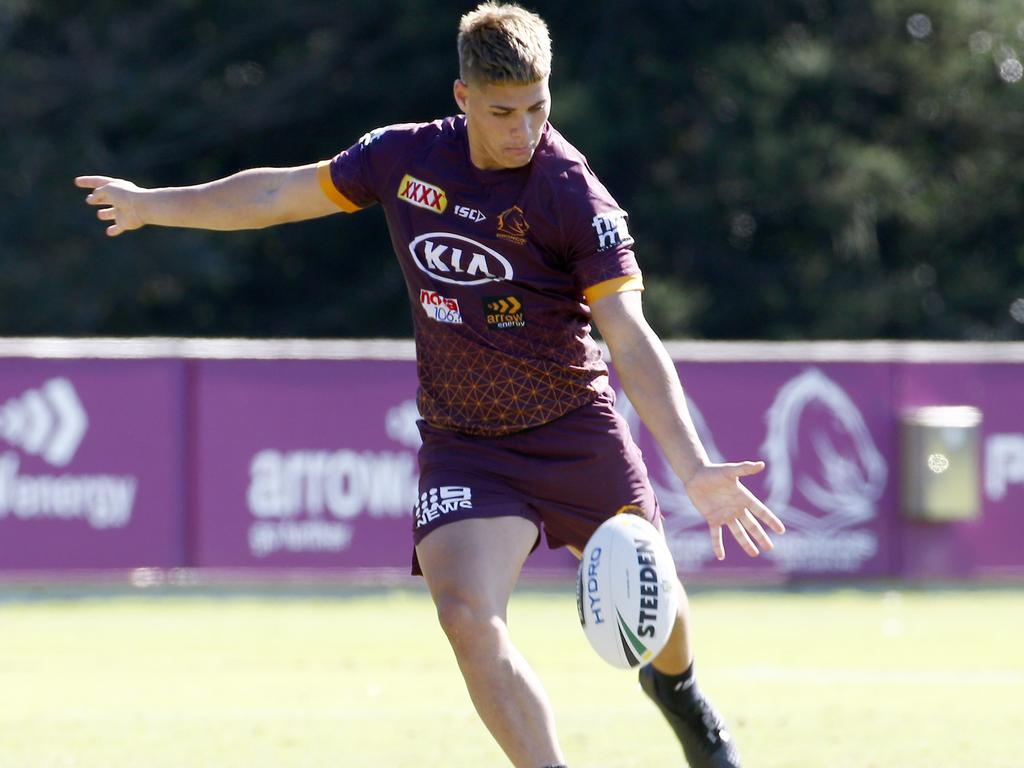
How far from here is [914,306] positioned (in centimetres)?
2864

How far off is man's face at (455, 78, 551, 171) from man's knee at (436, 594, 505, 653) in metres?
1.29

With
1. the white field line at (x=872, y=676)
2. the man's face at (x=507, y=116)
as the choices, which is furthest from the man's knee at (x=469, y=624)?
the white field line at (x=872, y=676)

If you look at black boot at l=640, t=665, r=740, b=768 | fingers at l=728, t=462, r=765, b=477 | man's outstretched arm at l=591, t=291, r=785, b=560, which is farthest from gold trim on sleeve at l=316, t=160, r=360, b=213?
black boot at l=640, t=665, r=740, b=768

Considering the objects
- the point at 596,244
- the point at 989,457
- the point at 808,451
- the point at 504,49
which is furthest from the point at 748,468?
the point at 989,457

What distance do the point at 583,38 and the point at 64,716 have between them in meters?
20.8

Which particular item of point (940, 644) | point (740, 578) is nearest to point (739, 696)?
point (940, 644)

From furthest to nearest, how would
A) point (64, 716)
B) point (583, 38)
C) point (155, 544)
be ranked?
point (583, 38), point (155, 544), point (64, 716)

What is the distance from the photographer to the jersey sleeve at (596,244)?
18.3 feet

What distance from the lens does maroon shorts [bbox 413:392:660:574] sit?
5.82 meters

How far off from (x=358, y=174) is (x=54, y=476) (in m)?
9.49

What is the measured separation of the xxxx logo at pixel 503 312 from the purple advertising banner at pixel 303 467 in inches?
375

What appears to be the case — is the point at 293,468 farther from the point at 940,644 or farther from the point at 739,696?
the point at 739,696

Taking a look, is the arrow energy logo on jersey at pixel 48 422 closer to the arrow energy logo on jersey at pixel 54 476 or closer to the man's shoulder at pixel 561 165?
the arrow energy logo on jersey at pixel 54 476

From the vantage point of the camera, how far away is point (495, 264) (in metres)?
5.71
